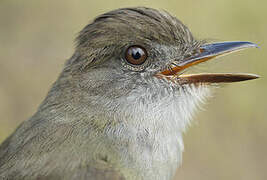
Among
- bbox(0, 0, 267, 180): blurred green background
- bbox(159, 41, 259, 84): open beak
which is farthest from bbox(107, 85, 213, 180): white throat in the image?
bbox(0, 0, 267, 180): blurred green background

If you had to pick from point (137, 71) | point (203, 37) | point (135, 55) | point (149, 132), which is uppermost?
point (135, 55)

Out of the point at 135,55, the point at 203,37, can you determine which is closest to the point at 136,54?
the point at 135,55

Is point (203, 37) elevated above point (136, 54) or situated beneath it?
situated beneath

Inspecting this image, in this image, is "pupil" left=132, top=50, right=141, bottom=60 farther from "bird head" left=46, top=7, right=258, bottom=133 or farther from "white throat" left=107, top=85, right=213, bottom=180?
"white throat" left=107, top=85, right=213, bottom=180

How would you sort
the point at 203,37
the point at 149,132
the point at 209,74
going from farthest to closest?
the point at 203,37 < the point at 209,74 < the point at 149,132

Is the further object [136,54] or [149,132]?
[136,54]

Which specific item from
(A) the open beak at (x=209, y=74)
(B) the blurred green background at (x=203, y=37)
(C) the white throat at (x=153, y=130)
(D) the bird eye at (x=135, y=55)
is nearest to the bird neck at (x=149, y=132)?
(C) the white throat at (x=153, y=130)

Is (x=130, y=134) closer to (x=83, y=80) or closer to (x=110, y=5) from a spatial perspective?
(x=83, y=80)

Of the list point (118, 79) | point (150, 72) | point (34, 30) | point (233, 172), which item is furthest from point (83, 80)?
point (34, 30)

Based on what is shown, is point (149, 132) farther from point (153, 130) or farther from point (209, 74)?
point (209, 74)
